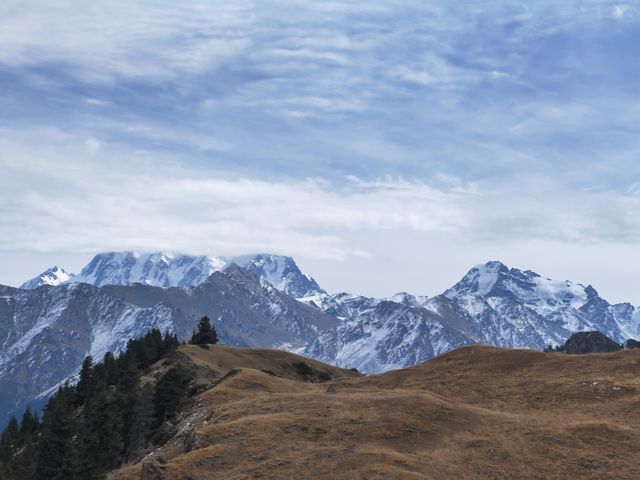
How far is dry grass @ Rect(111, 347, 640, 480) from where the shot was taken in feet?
197

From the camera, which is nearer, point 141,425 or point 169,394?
point 141,425

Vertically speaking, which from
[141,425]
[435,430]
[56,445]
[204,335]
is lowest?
Answer: [56,445]

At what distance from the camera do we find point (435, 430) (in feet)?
220

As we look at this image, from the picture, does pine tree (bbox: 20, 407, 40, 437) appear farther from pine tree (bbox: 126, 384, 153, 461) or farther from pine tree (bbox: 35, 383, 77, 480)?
pine tree (bbox: 126, 384, 153, 461)

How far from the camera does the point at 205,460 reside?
64.1 metres

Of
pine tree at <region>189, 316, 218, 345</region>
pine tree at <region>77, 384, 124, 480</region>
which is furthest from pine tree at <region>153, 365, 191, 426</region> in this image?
pine tree at <region>189, 316, 218, 345</region>

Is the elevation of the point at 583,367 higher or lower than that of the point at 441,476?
higher

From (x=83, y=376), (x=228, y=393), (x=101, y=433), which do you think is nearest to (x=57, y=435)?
(x=101, y=433)

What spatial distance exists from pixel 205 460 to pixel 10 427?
102925mm

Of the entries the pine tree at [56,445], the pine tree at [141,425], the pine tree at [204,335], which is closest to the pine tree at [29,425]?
the pine tree at [204,335]

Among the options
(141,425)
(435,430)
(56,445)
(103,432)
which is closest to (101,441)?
(103,432)

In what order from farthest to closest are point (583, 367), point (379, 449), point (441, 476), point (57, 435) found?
point (57, 435)
point (583, 367)
point (379, 449)
point (441, 476)

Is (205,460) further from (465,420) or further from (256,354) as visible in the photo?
(256,354)

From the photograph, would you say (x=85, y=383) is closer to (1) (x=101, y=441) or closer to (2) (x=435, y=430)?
(1) (x=101, y=441)
